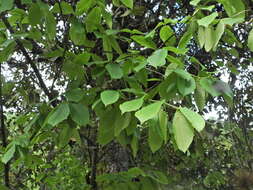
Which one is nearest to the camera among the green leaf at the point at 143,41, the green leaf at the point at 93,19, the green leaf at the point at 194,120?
the green leaf at the point at 194,120

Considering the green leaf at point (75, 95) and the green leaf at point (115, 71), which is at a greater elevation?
the green leaf at point (115, 71)

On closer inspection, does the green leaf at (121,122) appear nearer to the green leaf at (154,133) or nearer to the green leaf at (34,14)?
the green leaf at (154,133)

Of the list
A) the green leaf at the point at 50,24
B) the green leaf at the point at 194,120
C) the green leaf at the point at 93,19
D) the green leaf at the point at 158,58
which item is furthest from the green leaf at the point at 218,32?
the green leaf at the point at 50,24

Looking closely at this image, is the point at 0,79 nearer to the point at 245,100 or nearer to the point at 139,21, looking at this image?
the point at 139,21

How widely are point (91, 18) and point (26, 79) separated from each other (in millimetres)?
1153

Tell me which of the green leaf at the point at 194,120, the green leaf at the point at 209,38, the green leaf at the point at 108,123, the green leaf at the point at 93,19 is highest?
the green leaf at the point at 93,19

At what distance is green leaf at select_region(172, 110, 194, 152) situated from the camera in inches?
25.2

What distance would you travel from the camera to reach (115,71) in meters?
0.95

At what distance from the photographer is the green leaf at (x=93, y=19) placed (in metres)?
0.97

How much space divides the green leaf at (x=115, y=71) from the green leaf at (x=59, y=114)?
0.48 ft

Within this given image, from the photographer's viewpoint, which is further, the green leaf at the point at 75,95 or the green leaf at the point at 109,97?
the green leaf at the point at 75,95

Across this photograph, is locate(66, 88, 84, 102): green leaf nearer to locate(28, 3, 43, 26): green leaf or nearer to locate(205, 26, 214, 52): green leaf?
locate(28, 3, 43, 26): green leaf

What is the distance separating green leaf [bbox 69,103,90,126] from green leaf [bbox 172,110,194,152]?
29cm

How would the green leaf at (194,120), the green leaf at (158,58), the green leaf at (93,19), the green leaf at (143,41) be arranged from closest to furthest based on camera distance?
the green leaf at (194,120) < the green leaf at (158,58) < the green leaf at (143,41) < the green leaf at (93,19)
